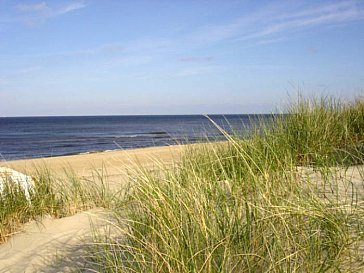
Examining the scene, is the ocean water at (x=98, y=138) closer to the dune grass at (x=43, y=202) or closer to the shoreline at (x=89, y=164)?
the shoreline at (x=89, y=164)

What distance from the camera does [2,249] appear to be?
338 cm

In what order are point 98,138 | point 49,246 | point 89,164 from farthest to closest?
point 98,138 < point 89,164 < point 49,246

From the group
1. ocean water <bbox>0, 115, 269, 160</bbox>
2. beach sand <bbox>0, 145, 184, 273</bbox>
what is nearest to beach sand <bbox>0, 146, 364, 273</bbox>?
beach sand <bbox>0, 145, 184, 273</bbox>

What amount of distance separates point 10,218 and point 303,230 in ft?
9.50

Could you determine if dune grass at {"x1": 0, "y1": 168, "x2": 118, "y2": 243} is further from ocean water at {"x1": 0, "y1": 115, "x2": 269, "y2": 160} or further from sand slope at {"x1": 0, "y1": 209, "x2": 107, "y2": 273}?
ocean water at {"x1": 0, "y1": 115, "x2": 269, "y2": 160}

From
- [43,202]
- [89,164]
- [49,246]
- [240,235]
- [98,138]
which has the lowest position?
[89,164]

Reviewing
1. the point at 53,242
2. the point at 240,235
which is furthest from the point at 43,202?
the point at 240,235

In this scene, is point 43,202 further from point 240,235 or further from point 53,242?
point 240,235

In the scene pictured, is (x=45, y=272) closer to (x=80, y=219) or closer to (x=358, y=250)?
(x=80, y=219)

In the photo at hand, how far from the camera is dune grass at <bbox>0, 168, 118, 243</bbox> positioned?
3820 mm

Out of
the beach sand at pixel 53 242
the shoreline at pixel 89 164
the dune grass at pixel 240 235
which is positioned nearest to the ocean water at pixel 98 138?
the shoreline at pixel 89 164

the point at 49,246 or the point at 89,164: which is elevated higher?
the point at 49,246

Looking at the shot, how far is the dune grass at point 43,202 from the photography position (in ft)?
12.5

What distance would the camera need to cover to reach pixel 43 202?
414 centimetres
